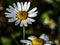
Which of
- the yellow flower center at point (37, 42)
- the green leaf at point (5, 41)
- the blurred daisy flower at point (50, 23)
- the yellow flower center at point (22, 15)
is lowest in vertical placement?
the yellow flower center at point (37, 42)

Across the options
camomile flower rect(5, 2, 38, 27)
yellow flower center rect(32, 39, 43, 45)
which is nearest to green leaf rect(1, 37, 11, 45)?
camomile flower rect(5, 2, 38, 27)

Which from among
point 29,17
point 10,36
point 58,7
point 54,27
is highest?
point 58,7

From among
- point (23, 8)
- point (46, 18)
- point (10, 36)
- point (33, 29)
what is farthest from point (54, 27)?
point (23, 8)

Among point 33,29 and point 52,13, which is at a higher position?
point 52,13

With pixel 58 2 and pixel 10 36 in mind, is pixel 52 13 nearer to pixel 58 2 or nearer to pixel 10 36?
pixel 58 2

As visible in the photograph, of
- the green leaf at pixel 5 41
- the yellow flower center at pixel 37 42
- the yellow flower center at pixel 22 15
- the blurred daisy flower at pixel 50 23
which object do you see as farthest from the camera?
the blurred daisy flower at pixel 50 23

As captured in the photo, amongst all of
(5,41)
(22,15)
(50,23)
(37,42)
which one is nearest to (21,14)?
(22,15)

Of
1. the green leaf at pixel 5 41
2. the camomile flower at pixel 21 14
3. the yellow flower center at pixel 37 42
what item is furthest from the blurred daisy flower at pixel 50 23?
the yellow flower center at pixel 37 42

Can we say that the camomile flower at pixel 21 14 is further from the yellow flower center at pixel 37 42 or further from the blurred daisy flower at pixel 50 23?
the blurred daisy flower at pixel 50 23
